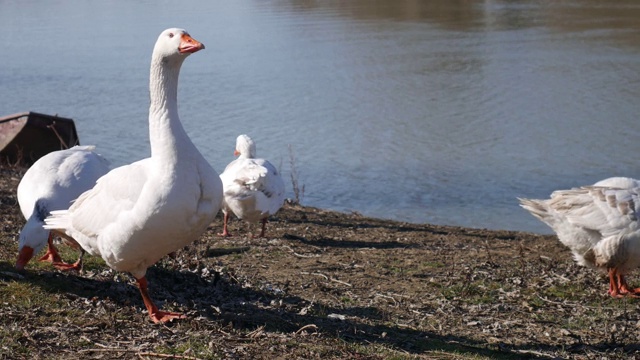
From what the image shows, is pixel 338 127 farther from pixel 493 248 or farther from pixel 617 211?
pixel 617 211

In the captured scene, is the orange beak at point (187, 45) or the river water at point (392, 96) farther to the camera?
the river water at point (392, 96)

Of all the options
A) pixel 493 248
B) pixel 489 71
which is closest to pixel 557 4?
pixel 489 71

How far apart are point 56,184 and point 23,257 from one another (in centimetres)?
92

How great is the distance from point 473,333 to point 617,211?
2.29 metres

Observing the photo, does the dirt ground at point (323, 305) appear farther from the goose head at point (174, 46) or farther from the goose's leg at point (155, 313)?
the goose head at point (174, 46)

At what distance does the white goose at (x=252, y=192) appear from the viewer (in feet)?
33.3

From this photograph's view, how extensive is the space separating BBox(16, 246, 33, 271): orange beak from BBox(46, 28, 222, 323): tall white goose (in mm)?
801

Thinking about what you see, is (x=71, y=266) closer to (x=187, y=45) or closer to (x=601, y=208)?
(x=187, y=45)

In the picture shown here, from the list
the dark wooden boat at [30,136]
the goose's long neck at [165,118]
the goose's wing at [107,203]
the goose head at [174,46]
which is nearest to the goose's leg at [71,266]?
the goose's wing at [107,203]

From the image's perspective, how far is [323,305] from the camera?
679 cm

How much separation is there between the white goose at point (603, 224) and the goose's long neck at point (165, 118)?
12.9 ft

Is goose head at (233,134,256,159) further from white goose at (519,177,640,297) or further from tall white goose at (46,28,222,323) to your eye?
tall white goose at (46,28,222,323)

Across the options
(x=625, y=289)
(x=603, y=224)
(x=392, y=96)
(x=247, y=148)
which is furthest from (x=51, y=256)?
(x=392, y=96)

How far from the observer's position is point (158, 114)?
573cm
